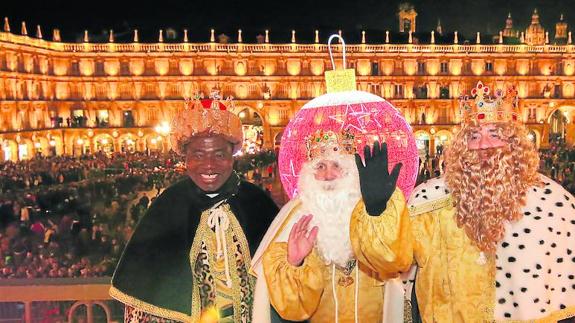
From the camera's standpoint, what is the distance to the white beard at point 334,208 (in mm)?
4125

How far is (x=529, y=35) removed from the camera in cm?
7581

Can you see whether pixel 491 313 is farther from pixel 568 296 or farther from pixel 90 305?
pixel 90 305

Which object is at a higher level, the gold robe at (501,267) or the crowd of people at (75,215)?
the gold robe at (501,267)

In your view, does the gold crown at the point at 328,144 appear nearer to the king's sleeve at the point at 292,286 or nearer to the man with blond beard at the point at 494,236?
the man with blond beard at the point at 494,236

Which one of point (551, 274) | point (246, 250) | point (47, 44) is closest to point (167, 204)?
point (246, 250)

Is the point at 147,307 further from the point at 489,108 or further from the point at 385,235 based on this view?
the point at 489,108

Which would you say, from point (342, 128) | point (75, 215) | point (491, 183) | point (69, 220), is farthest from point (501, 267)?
point (75, 215)

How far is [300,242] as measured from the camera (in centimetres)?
395

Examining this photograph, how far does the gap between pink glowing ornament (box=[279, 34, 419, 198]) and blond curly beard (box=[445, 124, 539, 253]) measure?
760mm

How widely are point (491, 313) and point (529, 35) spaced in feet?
253

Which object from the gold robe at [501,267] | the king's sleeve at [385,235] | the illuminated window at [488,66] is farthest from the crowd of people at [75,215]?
the illuminated window at [488,66]

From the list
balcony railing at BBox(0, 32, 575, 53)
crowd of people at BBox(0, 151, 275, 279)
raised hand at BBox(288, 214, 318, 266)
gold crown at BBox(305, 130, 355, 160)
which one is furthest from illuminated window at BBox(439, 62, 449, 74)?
raised hand at BBox(288, 214, 318, 266)

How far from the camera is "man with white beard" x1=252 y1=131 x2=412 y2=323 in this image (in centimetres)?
365

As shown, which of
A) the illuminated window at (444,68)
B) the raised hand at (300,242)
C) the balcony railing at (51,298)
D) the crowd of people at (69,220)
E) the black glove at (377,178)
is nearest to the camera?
the black glove at (377,178)
